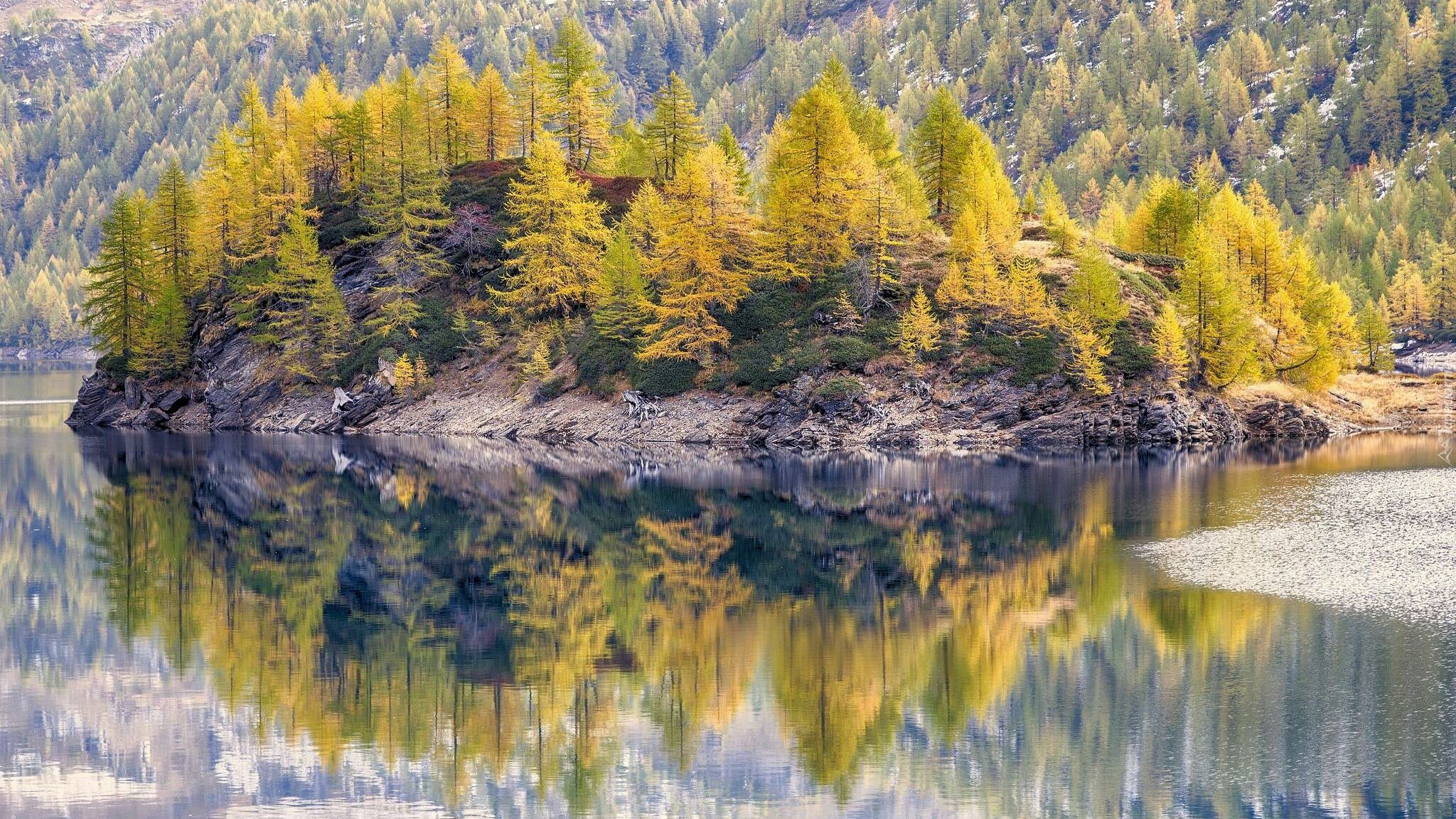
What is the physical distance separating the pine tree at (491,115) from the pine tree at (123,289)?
A: 27.8 meters

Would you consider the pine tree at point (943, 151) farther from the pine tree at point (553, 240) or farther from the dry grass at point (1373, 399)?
the dry grass at point (1373, 399)

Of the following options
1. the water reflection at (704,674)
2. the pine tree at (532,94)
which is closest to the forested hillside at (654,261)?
the pine tree at (532,94)

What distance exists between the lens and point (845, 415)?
7862cm

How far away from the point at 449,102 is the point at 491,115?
3.79 m

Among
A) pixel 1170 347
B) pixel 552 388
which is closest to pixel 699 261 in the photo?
pixel 552 388

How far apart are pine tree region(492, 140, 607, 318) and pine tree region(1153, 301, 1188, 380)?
36558 mm

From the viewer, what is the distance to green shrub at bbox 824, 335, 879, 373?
261 feet

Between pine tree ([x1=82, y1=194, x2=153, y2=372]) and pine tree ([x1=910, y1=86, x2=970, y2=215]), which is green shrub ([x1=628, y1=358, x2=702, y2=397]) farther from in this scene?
pine tree ([x1=82, y1=194, x2=153, y2=372])

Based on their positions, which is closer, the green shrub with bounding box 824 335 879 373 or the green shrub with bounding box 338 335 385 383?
the green shrub with bounding box 824 335 879 373

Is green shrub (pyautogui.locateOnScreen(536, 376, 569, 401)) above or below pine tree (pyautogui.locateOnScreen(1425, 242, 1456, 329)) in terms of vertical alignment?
below

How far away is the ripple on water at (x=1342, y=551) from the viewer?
34812 millimetres

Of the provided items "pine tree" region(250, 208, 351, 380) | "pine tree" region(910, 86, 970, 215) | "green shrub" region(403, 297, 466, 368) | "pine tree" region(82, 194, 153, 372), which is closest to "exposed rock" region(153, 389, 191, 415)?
"pine tree" region(82, 194, 153, 372)

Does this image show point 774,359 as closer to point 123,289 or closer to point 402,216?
point 402,216

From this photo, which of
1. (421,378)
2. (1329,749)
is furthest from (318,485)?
(1329,749)
